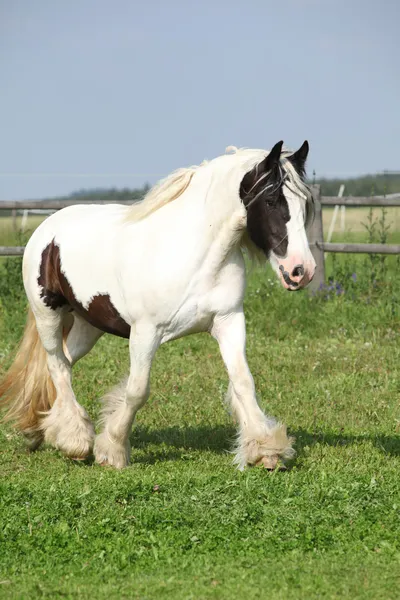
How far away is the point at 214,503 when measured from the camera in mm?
5258

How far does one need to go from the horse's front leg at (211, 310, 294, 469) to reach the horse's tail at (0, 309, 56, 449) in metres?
1.87

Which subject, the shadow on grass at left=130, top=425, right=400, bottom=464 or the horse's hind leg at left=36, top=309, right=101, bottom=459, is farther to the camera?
the shadow on grass at left=130, top=425, right=400, bottom=464

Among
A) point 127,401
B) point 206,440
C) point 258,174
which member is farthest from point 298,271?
point 206,440

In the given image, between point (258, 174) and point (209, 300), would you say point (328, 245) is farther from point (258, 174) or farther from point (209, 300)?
point (258, 174)

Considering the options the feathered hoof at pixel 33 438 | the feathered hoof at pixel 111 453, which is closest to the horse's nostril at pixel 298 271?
the feathered hoof at pixel 111 453

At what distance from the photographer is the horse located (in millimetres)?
5430

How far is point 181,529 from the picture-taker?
16.4 feet

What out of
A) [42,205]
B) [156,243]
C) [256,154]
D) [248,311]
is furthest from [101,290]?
[42,205]

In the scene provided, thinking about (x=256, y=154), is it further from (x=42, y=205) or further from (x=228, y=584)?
(x=42, y=205)

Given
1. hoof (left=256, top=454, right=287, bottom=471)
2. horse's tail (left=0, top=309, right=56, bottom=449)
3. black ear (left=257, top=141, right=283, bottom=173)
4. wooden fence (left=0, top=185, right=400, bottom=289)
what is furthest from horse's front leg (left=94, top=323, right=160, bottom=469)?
wooden fence (left=0, top=185, right=400, bottom=289)

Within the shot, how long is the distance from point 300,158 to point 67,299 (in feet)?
7.12

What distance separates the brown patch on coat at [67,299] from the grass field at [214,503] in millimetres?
1014

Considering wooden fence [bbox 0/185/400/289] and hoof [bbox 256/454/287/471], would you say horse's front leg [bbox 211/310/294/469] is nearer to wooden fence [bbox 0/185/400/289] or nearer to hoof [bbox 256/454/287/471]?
hoof [bbox 256/454/287/471]

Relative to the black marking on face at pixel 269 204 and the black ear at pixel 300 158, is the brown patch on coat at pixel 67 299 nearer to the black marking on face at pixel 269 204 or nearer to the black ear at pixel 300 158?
the black marking on face at pixel 269 204
